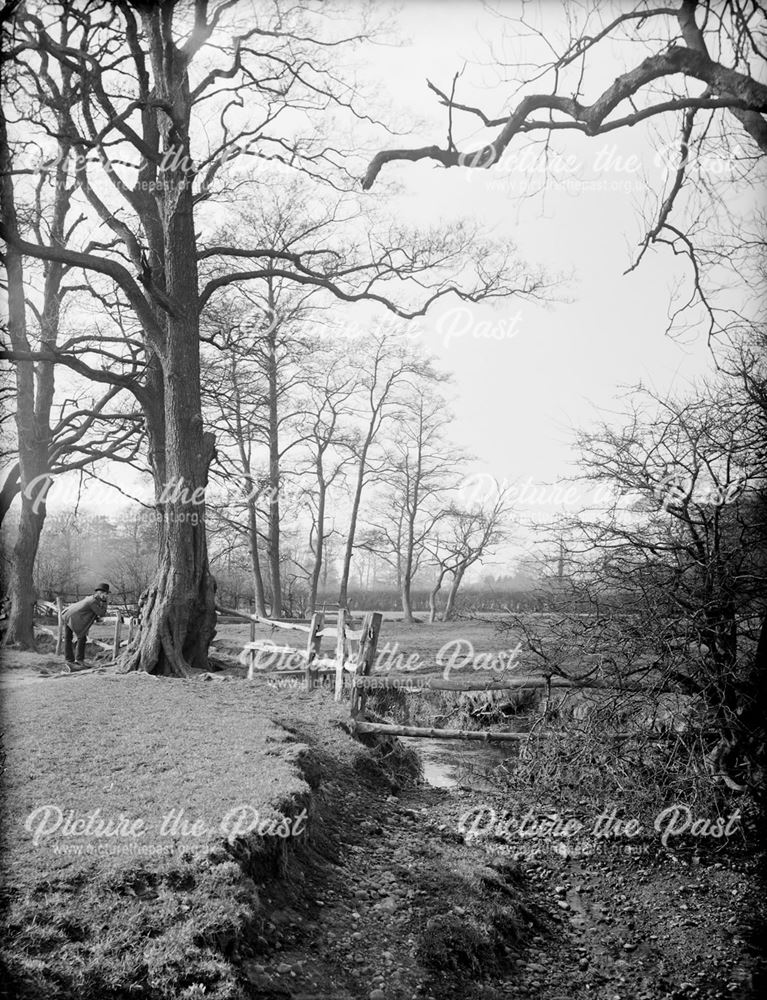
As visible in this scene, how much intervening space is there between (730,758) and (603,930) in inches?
68.4

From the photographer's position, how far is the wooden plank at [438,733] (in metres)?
8.87

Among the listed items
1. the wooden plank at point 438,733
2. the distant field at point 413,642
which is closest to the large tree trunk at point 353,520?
the distant field at point 413,642

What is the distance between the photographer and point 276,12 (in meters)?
11.8

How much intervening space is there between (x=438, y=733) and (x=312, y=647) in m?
3.89

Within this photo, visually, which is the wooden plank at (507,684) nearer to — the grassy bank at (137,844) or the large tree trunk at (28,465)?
the grassy bank at (137,844)

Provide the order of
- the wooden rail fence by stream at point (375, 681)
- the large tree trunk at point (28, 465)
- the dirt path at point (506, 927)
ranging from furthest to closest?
the large tree trunk at point (28, 465)
the wooden rail fence by stream at point (375, 681)
the dirt path at point (506, 927)

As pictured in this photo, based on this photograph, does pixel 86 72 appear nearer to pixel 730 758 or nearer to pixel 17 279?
pixel 17 279

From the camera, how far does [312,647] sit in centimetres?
1259

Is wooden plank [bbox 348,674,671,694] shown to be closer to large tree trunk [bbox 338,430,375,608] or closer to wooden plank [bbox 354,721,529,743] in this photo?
wooden plank [bbox 354,721,529,743]

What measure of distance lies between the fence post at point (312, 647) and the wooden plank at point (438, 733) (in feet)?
8.75

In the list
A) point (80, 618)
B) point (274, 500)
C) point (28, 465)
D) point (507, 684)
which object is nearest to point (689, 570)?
point (507, 684)

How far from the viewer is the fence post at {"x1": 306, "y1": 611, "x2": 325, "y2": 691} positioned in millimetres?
12438

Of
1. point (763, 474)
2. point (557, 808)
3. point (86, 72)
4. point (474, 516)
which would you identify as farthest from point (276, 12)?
point (474, 516)

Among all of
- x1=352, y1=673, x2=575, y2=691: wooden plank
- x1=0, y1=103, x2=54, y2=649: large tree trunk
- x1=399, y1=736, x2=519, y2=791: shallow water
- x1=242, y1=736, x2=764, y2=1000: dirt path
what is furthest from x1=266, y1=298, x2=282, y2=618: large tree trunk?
x1=242, y1=736, x2=764, y2=1000: dirt path
